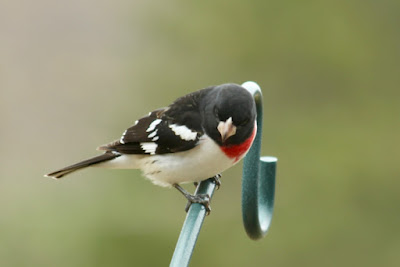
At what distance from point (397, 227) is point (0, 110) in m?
3.45

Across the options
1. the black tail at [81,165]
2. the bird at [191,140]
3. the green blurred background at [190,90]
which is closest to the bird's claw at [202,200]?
the bird at [191,140]

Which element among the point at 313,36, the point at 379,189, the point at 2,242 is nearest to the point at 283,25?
the point at 313,36

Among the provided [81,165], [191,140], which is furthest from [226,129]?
[81,165]

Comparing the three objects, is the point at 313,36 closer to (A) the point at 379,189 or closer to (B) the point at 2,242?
(A) the point at 379,189

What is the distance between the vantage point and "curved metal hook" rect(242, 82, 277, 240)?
3.38 m

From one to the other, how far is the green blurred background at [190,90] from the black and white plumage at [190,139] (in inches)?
72.7

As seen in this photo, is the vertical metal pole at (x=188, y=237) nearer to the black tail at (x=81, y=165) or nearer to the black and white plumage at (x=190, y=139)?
the black and white plumage at (x=190, y=139)

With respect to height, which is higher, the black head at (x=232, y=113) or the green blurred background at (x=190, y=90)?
the green blurred background at (x=190, y=90)

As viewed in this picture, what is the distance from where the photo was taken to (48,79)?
7738 mm

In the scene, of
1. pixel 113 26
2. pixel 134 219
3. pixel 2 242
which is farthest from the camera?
pixel 113 26

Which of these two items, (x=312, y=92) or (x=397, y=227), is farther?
(x=312, y=92)

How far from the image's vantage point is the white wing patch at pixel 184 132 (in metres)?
3.53

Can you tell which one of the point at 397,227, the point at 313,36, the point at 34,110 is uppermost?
the point at 313,36

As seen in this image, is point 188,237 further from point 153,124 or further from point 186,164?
point 153,124
